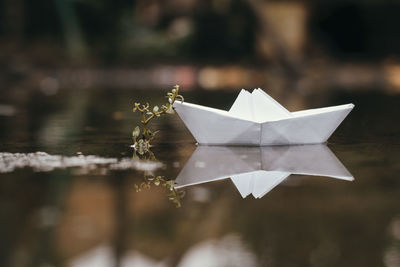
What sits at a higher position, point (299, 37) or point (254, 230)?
point (299, 37)

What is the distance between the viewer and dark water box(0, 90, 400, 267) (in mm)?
2324

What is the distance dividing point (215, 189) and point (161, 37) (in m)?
13.5

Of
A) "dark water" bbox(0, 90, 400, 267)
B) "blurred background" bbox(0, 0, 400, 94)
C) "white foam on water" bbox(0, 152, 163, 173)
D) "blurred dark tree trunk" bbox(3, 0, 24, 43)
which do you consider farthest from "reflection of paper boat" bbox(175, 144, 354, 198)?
"blurred dark tree trunk" bbox(3, 0, 24, 43)

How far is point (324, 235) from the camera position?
2.54m

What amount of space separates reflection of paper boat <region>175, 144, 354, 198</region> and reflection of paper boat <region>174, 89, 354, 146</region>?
0.21 feet

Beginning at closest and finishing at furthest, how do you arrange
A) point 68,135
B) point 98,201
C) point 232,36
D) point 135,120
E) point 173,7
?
1. point 98,201
2. point 68,135
3. point 135,120
4. point 232,36
5. point 173,7

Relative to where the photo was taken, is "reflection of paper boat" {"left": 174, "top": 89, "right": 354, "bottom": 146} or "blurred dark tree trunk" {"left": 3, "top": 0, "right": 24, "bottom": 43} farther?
"blurred dark tree trunk" {"left": 3, "top": 0, "right": 24, "bottom": 43}

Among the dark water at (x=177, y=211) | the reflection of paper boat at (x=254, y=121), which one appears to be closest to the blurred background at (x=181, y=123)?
the dark water at (x=177, y=211)

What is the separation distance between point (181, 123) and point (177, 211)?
3.71 metres

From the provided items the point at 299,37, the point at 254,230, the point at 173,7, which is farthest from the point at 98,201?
the point at 173,7

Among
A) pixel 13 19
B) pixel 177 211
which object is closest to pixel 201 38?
pixel 13 19

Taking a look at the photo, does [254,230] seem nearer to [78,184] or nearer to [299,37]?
[78,184]

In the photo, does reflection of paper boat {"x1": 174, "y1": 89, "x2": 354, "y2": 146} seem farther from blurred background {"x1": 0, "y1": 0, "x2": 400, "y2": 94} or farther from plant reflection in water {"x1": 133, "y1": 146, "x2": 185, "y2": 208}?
blurred background {"x1": 0, "y1": 0, "x2": 400, "y2": 94}

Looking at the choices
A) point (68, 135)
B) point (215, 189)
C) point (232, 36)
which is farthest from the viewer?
point (232, 36)
